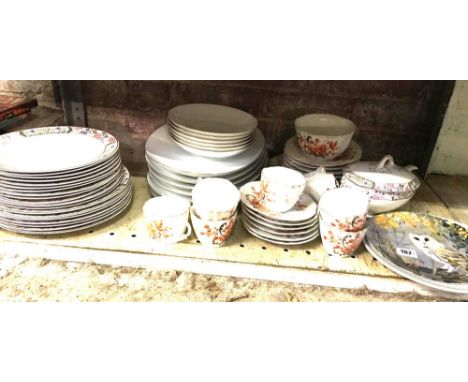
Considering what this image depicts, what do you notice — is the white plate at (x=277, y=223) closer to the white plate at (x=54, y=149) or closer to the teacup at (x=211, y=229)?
the teacup at (x=211, y=229)

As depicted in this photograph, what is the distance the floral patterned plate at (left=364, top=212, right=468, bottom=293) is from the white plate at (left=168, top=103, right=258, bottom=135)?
15.3 inches

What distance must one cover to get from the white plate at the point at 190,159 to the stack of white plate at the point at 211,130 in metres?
0.01

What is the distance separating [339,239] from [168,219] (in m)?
Result: 0.35

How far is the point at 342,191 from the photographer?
2.80 feet

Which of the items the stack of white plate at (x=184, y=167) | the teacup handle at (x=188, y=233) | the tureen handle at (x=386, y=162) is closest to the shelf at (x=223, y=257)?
the teacup handle at (x=188, y=233)

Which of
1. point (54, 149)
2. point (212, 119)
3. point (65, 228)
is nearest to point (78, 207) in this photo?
point (65, 228)

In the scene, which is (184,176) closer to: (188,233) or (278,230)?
(188,233)

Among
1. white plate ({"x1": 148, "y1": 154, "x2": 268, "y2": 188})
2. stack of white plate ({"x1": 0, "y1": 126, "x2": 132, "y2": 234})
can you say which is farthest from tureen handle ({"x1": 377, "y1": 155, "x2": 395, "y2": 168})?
stack of white plate ({"x1": 0, "y1": 126, "x2": 132, "y2": 234})

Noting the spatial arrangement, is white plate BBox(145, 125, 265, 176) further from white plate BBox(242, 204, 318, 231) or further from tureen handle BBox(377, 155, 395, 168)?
tureen handle BBox(377, 155, 395, 168)

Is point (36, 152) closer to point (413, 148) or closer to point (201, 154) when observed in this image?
point (201, 154)

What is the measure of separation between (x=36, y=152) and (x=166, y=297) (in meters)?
0.45

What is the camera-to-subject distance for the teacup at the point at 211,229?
79 cm

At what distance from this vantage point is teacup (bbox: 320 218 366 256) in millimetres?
796
